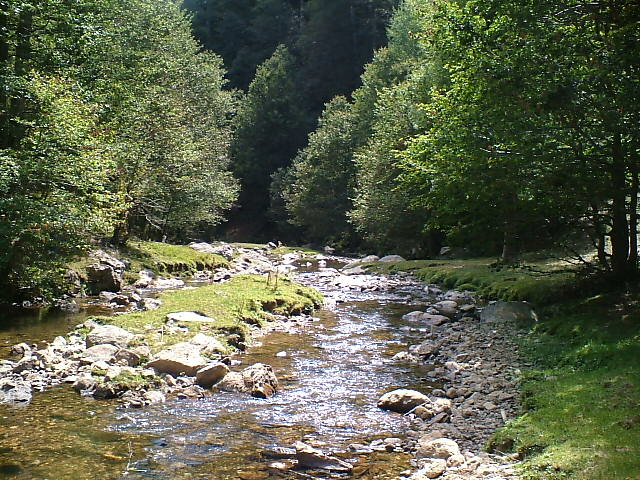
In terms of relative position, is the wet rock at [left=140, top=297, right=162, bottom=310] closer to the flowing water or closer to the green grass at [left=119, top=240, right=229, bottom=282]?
the flowing water

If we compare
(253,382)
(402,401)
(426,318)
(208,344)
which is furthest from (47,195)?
(402,401)

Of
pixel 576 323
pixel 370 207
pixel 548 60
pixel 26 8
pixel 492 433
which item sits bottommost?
pixel 492 433

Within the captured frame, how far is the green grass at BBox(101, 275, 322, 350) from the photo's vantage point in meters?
16.9

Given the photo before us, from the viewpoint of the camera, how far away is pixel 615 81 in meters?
14.7

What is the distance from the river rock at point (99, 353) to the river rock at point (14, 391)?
1.73m

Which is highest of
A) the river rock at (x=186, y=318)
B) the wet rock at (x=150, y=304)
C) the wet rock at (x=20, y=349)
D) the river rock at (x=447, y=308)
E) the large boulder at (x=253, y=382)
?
the river rock at (x=447, y=308)

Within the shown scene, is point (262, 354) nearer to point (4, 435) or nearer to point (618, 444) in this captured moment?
point (4, 435)

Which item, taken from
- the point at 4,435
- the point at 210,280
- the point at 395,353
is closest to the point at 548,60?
the point at 395,353

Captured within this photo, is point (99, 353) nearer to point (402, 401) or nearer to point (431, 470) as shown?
point (402, 401)

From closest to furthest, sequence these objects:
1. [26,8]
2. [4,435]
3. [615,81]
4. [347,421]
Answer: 1. [4,435]
2. [347,421]
3. [615,81]
4. [26,8]

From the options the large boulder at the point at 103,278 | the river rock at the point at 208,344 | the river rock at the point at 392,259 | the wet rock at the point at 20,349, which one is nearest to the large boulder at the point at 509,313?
the river rock at the point at 208,344

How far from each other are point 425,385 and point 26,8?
17.2 metres

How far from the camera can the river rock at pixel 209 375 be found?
521 inches

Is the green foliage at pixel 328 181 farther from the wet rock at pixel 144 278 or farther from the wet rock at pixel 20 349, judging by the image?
the wet rock at pixel 20 349
